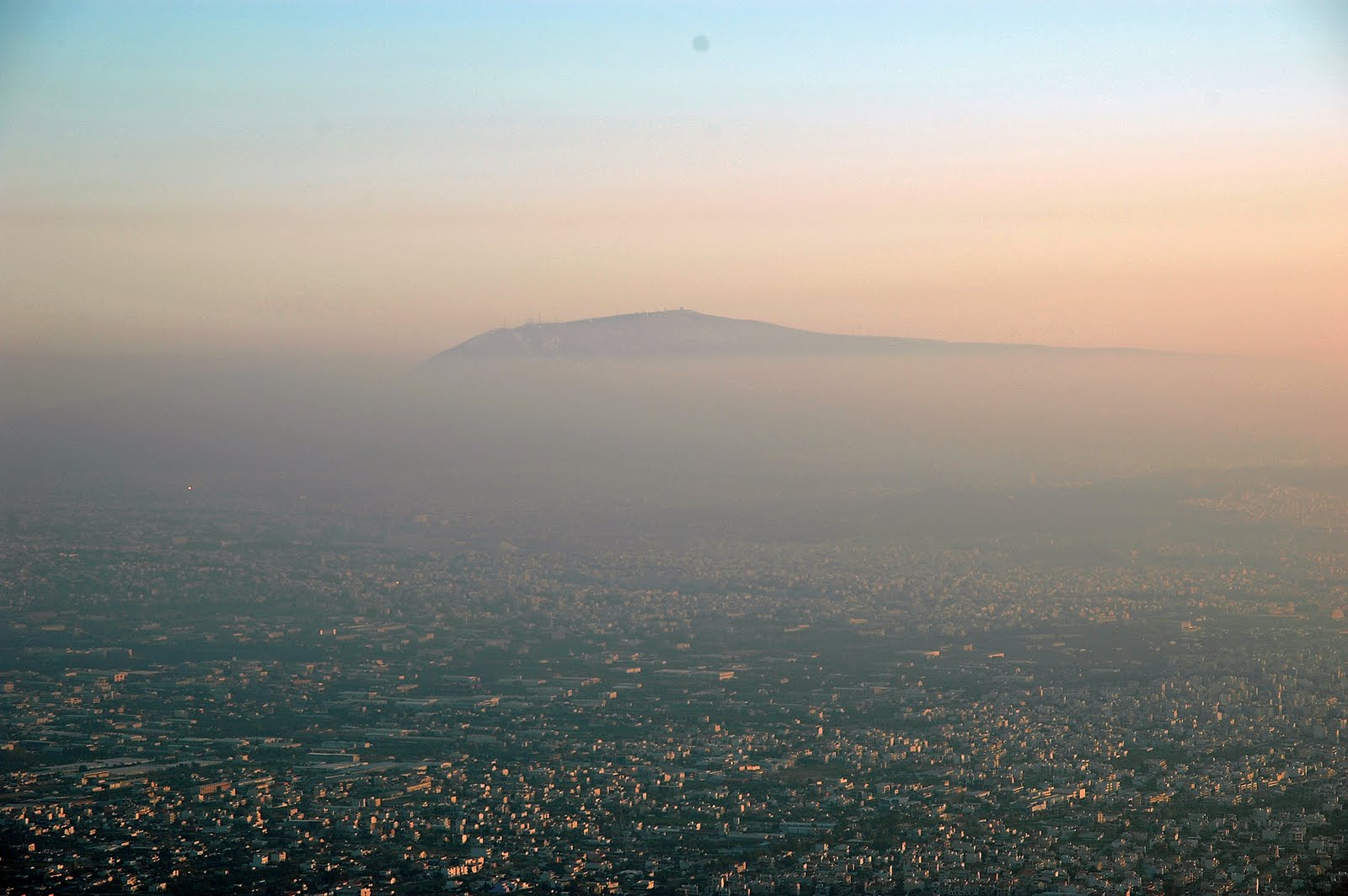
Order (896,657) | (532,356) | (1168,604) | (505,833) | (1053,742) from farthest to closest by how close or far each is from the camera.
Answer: (532,356), (1168,604), (896,657), (1053,742), (505,833)

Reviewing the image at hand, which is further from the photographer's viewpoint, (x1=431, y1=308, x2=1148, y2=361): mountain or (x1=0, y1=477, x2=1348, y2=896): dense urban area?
(x1=431, y1=308, x2=1148, y2=361): mountain

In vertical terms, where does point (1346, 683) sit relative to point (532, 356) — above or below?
below

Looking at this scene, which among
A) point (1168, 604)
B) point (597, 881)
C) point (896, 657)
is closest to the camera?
point (597, 881)

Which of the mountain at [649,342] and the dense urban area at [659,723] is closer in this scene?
the dense urban area at [659,723]

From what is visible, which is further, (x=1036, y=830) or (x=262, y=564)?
(x=262, y=564)

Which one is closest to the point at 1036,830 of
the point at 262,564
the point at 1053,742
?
the point at 1053,742

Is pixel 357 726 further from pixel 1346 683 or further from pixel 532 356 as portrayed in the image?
pixel 532 356

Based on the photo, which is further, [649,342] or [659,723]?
[649,342]

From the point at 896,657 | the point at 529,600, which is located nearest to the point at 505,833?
the point at 896,657
